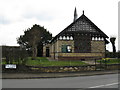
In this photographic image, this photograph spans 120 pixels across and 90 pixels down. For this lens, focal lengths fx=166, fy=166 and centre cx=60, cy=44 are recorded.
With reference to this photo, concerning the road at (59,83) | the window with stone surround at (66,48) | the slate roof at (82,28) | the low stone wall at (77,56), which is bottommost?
the road at (59,83)

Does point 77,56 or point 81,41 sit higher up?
point 81,41

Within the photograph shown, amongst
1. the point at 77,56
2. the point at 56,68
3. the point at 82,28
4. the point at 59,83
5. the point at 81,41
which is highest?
the point at 82,28

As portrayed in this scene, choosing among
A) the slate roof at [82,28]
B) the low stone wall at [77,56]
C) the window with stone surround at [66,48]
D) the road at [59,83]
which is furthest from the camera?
the slate roof at [82,28]

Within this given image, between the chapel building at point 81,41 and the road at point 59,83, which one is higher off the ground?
the chapel building at point 81,41

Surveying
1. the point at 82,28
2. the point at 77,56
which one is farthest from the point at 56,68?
the point at 82,28

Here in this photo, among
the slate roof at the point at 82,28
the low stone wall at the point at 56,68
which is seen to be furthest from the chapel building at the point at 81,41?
the low stone wall at the point at 56,68

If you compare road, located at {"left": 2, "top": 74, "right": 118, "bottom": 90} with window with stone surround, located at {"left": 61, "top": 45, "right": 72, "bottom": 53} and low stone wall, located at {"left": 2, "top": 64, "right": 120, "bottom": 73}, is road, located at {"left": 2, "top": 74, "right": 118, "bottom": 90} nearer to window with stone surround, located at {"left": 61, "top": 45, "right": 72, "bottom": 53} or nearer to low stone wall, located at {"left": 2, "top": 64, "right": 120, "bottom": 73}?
low stone wall, located at {"left": 2, "top": 64, "right": 120, "bottom": 73}

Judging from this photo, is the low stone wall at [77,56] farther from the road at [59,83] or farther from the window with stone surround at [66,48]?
the road at [59,83]

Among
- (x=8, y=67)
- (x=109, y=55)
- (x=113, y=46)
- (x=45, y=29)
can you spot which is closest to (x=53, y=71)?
(x=8, y=67)

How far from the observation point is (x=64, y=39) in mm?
30125

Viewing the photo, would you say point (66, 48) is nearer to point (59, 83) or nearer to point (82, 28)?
point (82, 28)

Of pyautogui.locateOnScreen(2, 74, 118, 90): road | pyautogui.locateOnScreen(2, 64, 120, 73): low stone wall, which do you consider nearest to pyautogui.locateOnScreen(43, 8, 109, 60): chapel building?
pyautogui.locateOnScreen(2, 64, 120, 73): low stone wall

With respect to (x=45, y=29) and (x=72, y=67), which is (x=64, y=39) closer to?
(x=72, y=67)

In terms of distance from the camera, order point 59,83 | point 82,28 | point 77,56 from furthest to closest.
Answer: point 82,28
point 77,56
point 59,83
